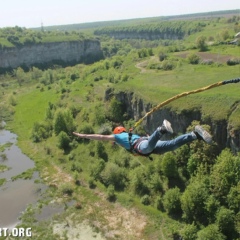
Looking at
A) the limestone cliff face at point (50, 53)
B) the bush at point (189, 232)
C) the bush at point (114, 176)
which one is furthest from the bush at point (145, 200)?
the limestone cliff face at point (50, 53)

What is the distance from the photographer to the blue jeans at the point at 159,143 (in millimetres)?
12180

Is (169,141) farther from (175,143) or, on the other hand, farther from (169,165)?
(169,165)

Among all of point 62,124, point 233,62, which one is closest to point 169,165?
point 62,124

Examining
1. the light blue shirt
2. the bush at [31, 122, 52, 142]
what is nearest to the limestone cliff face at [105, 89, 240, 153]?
the bush at [31, 122, 52, 142]

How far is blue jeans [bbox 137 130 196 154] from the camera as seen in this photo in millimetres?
12180

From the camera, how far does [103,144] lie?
1697 inches

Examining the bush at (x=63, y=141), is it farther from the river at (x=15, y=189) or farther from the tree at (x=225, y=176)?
the tree at (x=225, y=176)

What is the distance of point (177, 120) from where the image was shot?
37.6 metres

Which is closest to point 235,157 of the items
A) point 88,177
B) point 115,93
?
point 88,177

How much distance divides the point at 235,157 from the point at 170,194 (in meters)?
6.68

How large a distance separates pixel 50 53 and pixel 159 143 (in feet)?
452

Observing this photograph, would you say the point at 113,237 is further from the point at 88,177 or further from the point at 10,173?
the point at 10,173

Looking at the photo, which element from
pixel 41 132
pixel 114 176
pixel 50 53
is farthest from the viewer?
pixel 50 53

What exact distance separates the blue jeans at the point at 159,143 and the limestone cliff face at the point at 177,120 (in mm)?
20645
